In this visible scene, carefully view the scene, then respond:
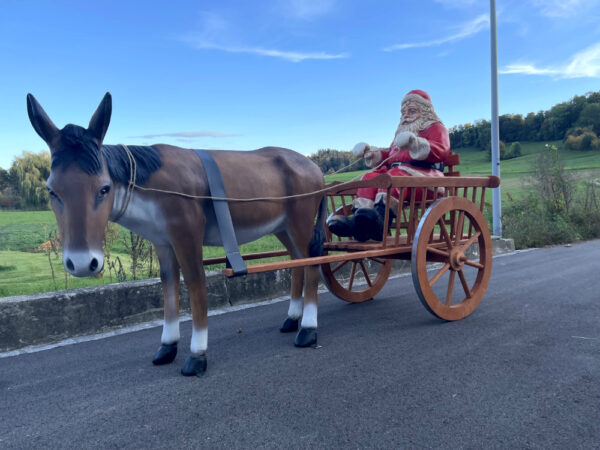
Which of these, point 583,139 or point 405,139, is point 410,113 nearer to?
point 405,139

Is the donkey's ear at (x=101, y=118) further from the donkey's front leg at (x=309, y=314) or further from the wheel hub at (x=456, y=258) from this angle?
the wheel hub at (x=456, y=258)

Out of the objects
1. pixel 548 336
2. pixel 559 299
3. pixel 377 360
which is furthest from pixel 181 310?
pixel 559 299

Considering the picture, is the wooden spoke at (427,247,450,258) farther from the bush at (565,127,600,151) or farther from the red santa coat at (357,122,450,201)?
the bush at (565,127,600,151)

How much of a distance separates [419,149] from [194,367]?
2568mm

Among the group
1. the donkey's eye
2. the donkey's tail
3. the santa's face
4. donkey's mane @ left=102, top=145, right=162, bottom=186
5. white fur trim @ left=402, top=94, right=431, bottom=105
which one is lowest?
the donkey's tail


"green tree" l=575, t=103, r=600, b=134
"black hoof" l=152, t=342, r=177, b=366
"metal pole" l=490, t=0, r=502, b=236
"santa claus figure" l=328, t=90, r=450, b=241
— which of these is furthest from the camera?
"green tree" l=575, t=103, r=600, b=134

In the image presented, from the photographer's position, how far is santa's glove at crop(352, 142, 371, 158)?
454 centimetres

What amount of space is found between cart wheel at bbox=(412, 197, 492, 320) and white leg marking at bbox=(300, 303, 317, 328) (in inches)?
34.0

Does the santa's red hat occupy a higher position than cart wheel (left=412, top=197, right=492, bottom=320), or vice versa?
the santa's red hat

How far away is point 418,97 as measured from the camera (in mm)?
4402

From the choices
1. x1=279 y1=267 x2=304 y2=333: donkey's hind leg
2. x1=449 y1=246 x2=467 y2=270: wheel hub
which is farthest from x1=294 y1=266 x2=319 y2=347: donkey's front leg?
x1=449 y1=246 x2=467 y2=270: wheel hub

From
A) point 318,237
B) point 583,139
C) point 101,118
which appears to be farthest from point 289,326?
point 583,139

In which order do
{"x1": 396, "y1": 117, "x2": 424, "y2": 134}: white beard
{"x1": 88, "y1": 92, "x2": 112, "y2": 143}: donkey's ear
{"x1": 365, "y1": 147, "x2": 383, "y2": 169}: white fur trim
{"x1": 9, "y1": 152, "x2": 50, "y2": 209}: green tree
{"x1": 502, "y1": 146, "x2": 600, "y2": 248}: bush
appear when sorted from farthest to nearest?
{"x1": 502, "y1": 146, "x2": 600, "y2": 248}: bush → {"x1": 9, "y1": 152, "x2": 50, "y2": 209}: green tree → {"x1": 365, "y1": 147, "x2": 383, "y2": 169}: white fur trim → {"x1": 396, "y1": 117, "x2": 424, "y2": 134}: white beard → {"x1": 88, "y1": 92, "x2": 112, "y2": 143}: donkey's ear

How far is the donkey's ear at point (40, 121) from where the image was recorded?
7.42ft
